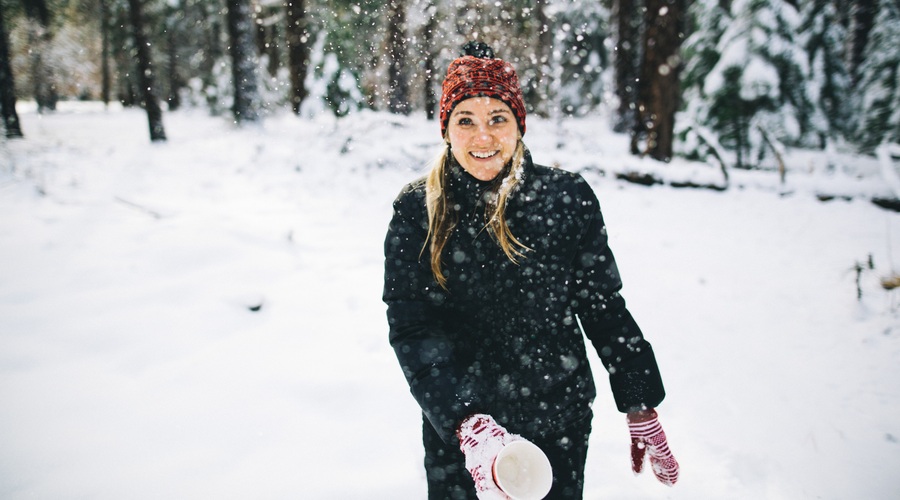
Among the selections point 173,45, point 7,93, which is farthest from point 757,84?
point 173,45

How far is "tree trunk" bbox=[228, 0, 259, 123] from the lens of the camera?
13625 millimetres

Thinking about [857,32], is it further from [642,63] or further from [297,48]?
[297,48]

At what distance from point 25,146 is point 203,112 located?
575 inches

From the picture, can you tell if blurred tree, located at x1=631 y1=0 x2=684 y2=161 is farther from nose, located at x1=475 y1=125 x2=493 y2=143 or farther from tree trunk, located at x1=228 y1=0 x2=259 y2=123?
tree trunk, located at x1=228 y1=0 x2=259 y2=123

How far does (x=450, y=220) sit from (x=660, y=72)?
32.4ft

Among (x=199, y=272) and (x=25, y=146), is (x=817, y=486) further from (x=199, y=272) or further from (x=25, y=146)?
(x=25, y=146)

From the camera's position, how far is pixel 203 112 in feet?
85.7

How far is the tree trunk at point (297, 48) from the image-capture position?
16016mm

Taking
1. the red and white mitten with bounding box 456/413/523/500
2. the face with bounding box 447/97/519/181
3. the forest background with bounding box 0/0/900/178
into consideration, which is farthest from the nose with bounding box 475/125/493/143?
the forest background with bounding box 0/0/900/178

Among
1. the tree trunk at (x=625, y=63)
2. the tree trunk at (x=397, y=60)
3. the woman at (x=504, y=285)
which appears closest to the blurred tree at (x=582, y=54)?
the tree trunk at (x=625, y=63)

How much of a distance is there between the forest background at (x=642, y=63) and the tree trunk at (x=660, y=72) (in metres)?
0.03

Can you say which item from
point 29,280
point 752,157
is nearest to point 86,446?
point 29,280

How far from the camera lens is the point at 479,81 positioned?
167cm

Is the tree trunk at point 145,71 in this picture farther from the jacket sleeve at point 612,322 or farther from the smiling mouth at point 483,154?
the jacket sleeve at point 612,322
